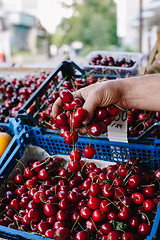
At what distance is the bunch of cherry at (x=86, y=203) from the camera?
1.30 meters

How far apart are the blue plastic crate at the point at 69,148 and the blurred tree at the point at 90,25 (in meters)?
31.2

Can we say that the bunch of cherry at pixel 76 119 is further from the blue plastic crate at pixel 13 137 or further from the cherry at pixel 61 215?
the blue plastic crate at pixel 13 137

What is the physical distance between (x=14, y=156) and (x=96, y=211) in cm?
77

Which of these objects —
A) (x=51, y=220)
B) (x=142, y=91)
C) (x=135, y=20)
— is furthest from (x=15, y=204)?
(x=135, y=20)

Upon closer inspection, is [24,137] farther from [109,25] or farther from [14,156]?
[109,25]

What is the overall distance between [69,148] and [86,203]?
0.50 m

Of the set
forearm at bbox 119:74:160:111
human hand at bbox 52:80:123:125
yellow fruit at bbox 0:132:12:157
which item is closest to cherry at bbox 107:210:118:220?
human hand at bbox 52:80:123:125

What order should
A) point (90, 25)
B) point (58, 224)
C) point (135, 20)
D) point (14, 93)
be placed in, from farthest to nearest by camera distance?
point (90, 25) → point (135, 20) → point (14, 93) → point (58, 224)

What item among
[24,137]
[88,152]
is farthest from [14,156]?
[88,152]

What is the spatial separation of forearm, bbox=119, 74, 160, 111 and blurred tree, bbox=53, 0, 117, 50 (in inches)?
1241

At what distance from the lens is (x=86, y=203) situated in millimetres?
1453

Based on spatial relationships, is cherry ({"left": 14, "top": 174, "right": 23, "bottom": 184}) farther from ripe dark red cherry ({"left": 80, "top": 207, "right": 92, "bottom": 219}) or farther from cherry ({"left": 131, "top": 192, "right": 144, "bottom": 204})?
cherry ({"left": 131, "top": 192, "right": 144, "bottom": 204})

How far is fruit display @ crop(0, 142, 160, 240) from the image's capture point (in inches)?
51.1

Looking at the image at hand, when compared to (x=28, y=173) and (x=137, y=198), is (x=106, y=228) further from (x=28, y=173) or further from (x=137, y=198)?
(x=28, y=173)
